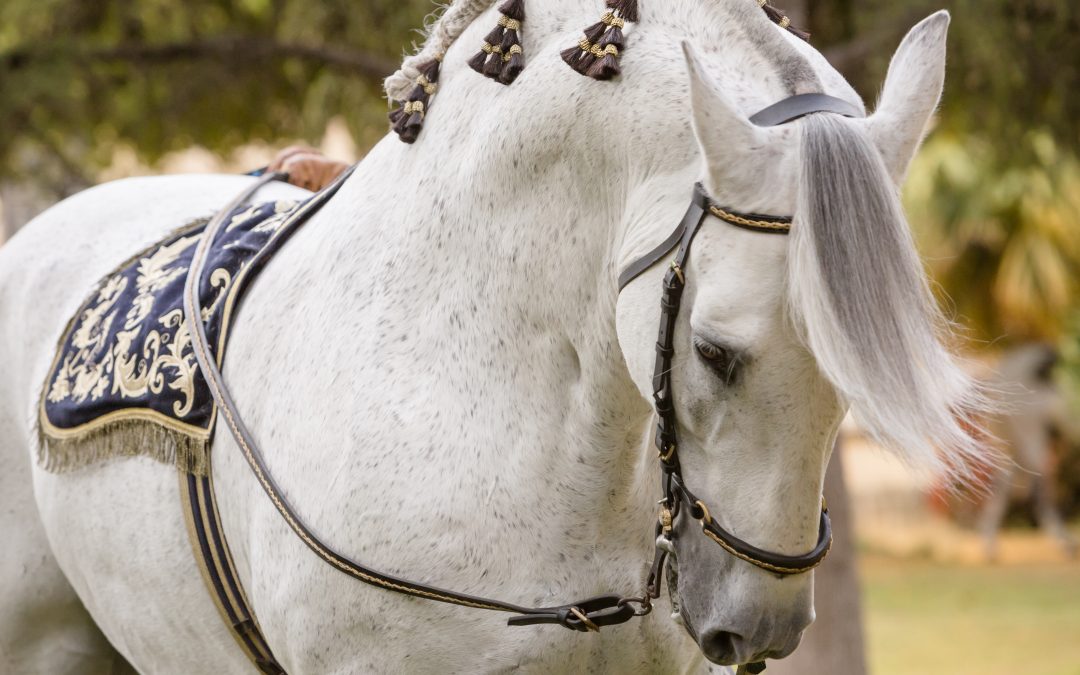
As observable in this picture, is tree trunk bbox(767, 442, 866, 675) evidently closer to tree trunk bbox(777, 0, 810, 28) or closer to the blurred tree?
tree trunk bbox(777, 0, 810, 28)

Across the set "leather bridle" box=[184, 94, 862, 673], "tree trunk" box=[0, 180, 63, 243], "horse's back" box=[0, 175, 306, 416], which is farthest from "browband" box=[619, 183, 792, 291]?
"tree trunk" box=[0, 180, 63, 243]

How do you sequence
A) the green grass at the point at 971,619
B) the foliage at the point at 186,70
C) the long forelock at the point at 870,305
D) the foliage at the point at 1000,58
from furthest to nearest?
the green grass at the point at 971,619 → the foliage at the point at 186,70 → the foliage at the point at 1000,58 → the long forelock at the point at 870,305

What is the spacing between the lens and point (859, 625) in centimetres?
543

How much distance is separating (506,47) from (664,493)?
80cm

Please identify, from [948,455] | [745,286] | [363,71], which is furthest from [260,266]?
[363,71]

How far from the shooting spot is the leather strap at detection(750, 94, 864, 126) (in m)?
1.85

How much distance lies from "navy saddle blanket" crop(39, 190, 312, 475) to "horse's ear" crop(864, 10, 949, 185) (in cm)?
127

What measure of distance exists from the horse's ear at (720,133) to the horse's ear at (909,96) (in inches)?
7.5

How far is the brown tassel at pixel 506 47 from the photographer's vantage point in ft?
7.10

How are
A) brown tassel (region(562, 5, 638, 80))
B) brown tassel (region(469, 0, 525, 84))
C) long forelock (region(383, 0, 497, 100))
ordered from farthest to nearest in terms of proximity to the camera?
1. long forelock (region(383, 0, 497, 100))
2. brown tassel (region(469, 0, 525, 84))
3. brown tassel (region(562, 5, 638, 80))

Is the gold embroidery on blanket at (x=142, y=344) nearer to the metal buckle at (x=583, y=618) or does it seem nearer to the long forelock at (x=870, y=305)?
the metal buckle at (x=583, y=618)

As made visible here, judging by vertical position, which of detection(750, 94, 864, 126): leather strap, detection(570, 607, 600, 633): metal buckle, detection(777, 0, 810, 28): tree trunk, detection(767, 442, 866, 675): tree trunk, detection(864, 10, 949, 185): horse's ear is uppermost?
detection(750, 94, 864, 126): leather strap

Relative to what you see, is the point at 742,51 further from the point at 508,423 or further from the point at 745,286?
the point at 508,423

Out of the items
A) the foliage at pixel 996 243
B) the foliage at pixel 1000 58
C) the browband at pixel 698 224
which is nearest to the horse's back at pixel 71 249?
the browband at pixel 698 224
